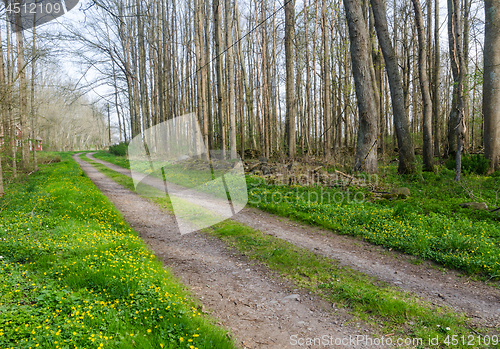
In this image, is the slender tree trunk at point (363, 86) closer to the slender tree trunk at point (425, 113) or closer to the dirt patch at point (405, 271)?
the slender tree trunk at point (425, 113)

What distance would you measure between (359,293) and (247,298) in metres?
1.40

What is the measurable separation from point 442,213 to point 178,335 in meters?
6.09

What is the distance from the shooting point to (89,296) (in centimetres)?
317

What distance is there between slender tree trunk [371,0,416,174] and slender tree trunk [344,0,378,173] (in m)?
1.08

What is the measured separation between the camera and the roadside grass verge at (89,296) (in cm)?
254

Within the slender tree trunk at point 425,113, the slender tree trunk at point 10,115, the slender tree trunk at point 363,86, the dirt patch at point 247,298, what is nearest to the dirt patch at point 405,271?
the dirt patch at point 247,298

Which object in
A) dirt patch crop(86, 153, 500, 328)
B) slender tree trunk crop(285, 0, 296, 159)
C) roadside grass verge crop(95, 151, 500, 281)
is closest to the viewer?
dirt patch crop(86, 153, 500, 328)

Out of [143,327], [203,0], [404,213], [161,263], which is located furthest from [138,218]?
[203,0]

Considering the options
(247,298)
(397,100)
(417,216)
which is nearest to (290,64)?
(397,100)

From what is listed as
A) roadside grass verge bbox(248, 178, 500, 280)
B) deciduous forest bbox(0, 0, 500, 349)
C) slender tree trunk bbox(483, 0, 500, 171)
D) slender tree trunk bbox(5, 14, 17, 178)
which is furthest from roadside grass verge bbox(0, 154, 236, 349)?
slender tree trunk bbox(483, 0, 500, 171)

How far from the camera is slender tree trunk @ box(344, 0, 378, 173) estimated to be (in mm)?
9406

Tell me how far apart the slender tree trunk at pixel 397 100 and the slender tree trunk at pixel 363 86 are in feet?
3.54

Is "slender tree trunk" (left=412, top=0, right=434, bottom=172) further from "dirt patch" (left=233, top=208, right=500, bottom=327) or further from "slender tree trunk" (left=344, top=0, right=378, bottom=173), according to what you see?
"dirt patch" (left=233, top=208, right=500, bottom=327)

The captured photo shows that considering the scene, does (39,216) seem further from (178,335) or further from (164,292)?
(178,335)
